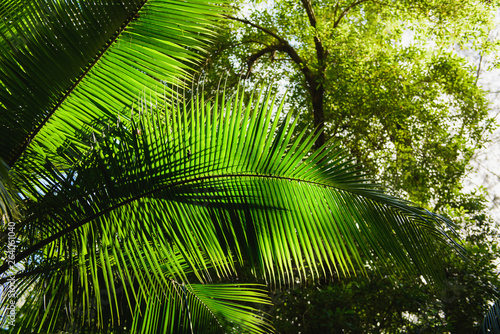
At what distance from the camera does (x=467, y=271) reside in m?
5.73

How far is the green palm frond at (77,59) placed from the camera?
76.7 inches

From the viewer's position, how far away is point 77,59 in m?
2.04

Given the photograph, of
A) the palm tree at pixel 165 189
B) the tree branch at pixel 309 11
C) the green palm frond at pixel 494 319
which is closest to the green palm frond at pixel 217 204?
the palm tree at pixel 165 189

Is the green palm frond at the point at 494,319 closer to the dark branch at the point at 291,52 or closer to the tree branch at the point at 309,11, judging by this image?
the dark branch at the point at 291,52

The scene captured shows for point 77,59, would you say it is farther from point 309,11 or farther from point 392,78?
point 309,11

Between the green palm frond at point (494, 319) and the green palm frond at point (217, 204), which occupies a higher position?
the green palm frond at point (494, 319)

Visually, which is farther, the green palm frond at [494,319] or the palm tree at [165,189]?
the green palm frond at [494,319]

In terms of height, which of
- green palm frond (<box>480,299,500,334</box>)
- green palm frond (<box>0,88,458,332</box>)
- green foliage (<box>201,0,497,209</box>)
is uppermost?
green foliage (<box>201,0,497,209</box>)

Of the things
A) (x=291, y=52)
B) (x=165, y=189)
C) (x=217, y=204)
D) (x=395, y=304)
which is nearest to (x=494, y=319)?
(x=395, y=304)

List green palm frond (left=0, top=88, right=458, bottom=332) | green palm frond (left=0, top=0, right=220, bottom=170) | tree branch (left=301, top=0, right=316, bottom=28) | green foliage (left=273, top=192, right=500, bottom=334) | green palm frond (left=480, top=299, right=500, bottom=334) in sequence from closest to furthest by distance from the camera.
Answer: green palm frond (left=0, top=88, right=458, bottom=332) → green palm frond (left=0, top=0, right=220, bottom=170) → green palm frond (left=480, top=299, right=500, bottom=334) → green foliage (left=273, top=192, right=500, bottom=334) → tree branch (left=301, top=0, right=316, bottom=28)

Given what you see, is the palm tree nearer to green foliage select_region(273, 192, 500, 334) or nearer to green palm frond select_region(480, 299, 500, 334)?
green palm frond select_region(480, 299, 500, 334)

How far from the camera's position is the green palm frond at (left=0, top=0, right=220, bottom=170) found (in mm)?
1947

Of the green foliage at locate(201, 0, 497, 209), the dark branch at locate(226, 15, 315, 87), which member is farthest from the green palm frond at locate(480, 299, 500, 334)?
the dark branch at locate(226, 15, 315, 87)

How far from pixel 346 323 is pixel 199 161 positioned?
→ 419 cm
